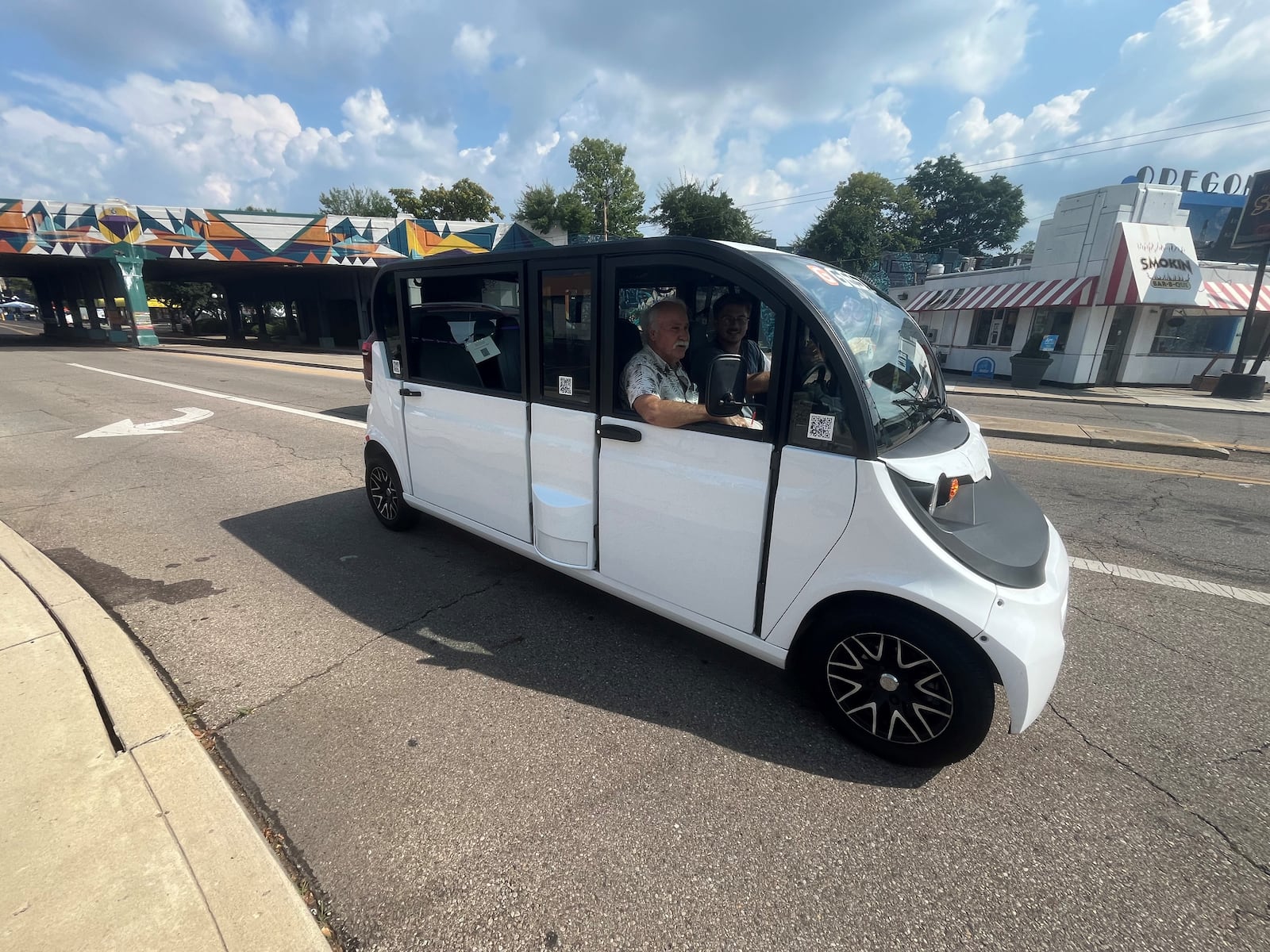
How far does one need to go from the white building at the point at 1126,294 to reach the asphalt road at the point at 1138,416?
527 cm

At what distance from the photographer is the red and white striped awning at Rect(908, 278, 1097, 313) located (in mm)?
18422

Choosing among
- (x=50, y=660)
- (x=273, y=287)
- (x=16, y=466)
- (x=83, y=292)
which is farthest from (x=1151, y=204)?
(x=83, y=292)

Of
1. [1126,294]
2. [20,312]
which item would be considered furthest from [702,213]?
[20,312]

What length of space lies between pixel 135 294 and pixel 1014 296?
125 feet

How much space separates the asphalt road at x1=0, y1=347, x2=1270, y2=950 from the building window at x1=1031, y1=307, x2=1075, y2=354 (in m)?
17.8

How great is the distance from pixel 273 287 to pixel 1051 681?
138 ft

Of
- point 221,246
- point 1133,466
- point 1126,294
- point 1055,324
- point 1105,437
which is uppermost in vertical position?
point 221,246

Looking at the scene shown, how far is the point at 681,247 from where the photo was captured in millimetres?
2596

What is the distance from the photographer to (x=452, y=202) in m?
54.5

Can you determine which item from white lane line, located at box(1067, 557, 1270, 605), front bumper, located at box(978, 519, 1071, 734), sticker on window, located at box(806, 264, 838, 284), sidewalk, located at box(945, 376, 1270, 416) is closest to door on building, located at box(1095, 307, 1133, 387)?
sidewalk, located at box(945, 376, 1270, 416)

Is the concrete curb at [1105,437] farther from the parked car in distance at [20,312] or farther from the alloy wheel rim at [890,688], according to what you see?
the parked car in distance at [20,312]

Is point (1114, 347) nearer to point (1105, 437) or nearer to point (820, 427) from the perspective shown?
point (1105, 437)

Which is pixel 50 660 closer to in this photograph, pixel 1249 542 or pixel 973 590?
pixel 973 590

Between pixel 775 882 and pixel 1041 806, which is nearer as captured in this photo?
pixel 775 882
